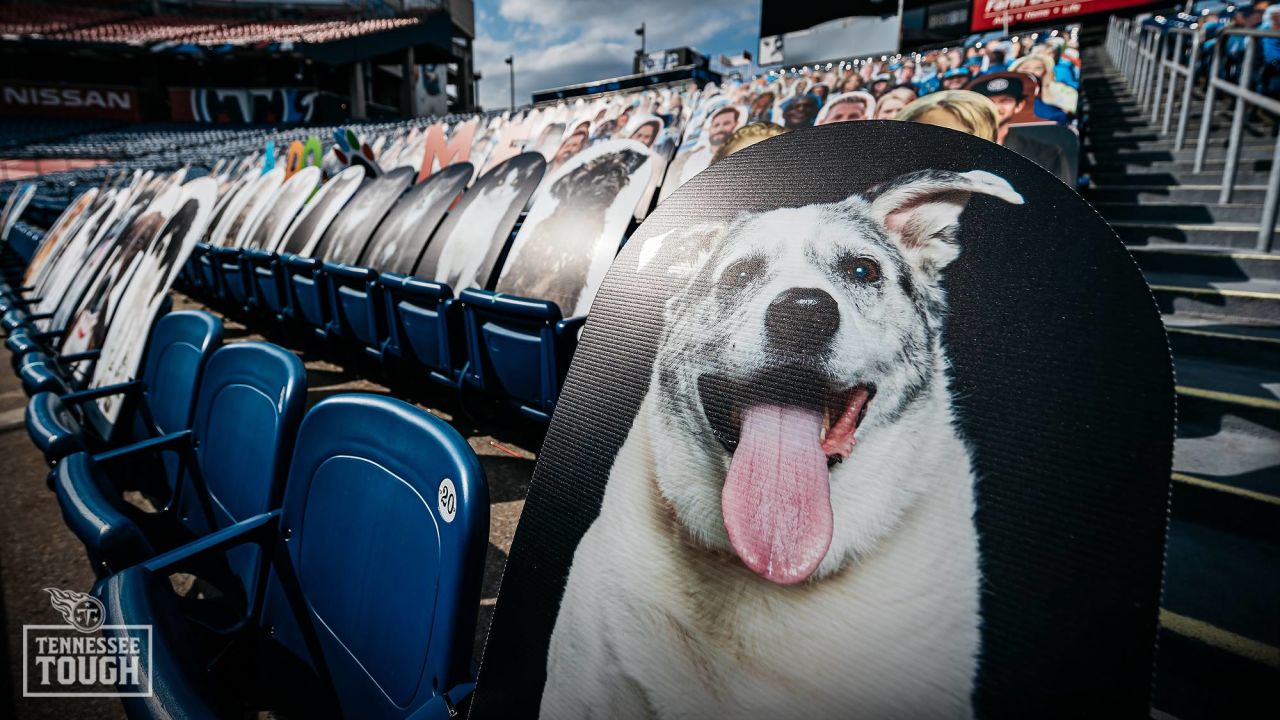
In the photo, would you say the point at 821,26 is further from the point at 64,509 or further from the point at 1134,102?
the point at 64,509

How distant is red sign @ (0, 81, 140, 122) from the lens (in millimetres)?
24047

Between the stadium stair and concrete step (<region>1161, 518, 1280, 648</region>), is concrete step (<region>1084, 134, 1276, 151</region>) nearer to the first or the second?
the stadium stair

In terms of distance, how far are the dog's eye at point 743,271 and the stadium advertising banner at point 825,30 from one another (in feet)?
87.1

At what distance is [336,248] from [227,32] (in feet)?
116

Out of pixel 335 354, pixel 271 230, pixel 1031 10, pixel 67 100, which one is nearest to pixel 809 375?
pixel 335 354

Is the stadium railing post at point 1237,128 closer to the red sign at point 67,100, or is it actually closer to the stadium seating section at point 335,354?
the stadium seating section at point 335,354

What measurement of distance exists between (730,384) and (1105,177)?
16.6ft

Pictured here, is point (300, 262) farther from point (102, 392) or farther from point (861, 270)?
point (861, 270)

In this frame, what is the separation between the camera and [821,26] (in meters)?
25.3

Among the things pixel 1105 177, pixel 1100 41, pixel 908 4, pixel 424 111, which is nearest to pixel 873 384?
pixel 1105 177

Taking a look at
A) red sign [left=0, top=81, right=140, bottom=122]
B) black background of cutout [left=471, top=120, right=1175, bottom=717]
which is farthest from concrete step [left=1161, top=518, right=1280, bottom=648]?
red sign [left=0, top=81, right=140, bottom=122]

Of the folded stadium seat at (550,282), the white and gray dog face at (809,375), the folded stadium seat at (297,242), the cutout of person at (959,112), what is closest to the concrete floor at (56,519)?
the folded stadium seat at (550,282)

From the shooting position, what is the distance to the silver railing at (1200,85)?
2.71 m

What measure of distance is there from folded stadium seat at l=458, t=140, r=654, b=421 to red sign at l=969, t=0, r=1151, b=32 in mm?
22306
